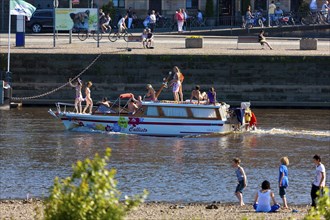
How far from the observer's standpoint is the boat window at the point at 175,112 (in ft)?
147

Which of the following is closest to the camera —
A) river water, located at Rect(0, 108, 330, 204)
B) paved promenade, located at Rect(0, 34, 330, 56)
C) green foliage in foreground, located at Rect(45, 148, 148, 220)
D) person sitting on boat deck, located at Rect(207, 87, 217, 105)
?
green foliage in foreground, located at Rect(45, 148, 148, 220)

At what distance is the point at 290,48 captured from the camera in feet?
206

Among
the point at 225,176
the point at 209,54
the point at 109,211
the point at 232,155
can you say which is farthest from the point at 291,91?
the point at 109,211

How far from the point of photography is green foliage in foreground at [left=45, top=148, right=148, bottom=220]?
17.4 meters

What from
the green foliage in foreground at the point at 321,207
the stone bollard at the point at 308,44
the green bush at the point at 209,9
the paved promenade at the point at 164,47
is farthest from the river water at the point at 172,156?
the green bush at the point at 209,9

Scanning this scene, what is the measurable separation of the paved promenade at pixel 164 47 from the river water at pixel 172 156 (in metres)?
7.58

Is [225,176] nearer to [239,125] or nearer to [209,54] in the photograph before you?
[239,125]

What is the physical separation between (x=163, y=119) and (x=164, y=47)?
16.9 metres

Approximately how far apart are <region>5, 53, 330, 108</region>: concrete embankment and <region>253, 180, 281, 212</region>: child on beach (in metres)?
27.1

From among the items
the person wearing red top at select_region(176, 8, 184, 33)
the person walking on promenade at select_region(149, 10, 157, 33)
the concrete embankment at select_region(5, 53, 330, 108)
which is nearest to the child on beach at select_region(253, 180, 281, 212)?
the concrete embankment at select_region(5, 53, 330, 108)

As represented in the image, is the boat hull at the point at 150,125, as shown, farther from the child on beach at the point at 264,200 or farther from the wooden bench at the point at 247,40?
the wooden bench at the point at 247,40

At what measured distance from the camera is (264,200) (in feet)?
95.0

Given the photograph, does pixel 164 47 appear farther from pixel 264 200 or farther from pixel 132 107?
pixel 264 200

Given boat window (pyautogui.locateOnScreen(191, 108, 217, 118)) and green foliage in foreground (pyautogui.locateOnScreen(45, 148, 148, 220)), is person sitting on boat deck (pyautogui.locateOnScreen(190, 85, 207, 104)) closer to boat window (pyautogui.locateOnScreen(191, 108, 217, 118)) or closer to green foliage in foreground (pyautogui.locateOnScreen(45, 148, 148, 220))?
boat window (pyautogui.locateOnScreen(191, 108, 217, 118))
